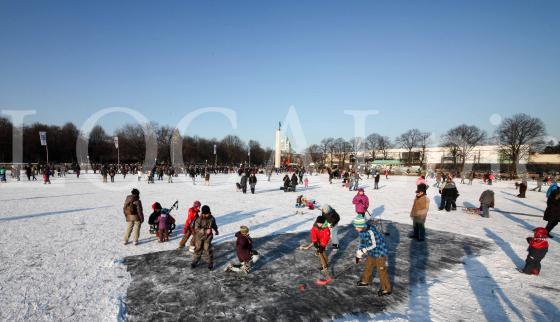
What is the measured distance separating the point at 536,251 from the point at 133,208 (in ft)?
30.1

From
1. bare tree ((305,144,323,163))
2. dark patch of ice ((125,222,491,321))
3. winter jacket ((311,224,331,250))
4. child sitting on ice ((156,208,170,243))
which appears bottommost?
dark patch of ice ((125,222,491,321))

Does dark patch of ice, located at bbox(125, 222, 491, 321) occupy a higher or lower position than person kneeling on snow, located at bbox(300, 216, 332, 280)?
lower

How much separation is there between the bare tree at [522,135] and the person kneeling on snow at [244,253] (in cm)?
6685

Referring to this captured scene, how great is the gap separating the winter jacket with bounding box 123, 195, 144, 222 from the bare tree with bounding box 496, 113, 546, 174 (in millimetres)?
67800

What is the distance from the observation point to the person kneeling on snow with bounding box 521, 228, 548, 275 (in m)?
6.13

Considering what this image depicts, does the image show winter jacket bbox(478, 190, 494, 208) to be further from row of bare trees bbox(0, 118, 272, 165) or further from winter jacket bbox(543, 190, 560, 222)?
row of bare trees bbox(0, 118, 272, 165)

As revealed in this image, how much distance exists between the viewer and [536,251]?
6199 mm

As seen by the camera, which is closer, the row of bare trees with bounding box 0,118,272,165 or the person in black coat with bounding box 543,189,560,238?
the person in black coat with bounding box 543,189,560,238

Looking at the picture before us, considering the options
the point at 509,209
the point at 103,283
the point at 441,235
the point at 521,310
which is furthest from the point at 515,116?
the point at 103,283

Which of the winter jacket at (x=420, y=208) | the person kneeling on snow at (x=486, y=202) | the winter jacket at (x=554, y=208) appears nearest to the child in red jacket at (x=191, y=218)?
the winter jacket at (x=420, y=208)

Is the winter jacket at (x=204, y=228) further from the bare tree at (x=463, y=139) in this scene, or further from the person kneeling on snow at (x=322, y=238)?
the bare tree at (x=463, y=139)

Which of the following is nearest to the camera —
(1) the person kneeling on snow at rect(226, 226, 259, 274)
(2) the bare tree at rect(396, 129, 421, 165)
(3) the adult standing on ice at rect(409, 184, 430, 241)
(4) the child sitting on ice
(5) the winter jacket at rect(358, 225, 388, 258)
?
(5) the winter jacket at rect(358, 225, 388, 258)

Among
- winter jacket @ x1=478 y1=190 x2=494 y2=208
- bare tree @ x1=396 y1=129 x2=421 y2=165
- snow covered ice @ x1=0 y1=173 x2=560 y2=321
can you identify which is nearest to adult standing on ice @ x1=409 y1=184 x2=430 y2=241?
snow covered ice @ x1=0 y1=173 x2=560 y2=321

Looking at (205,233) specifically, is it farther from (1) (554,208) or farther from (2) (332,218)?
(1) (554,208)
